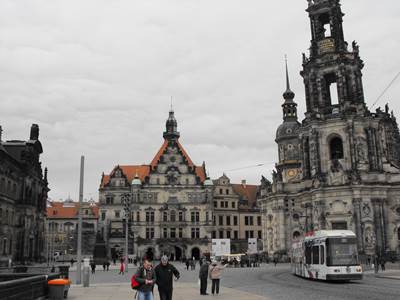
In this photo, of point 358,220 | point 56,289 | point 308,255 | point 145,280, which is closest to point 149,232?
point 358,220

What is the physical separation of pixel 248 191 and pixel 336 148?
41484 millimetres

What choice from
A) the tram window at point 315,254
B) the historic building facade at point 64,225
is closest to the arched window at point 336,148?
the tram window at point 315,254

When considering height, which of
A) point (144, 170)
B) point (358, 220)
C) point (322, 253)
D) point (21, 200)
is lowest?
point (322, 253)

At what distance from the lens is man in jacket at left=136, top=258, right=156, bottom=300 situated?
1083cm

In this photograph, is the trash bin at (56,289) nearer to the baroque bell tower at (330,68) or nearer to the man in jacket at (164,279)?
the man in jacket at (164,279)

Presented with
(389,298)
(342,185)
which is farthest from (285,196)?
(389,298)

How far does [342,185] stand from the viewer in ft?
182

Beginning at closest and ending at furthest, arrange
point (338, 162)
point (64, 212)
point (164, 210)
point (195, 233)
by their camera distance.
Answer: point (338, 162), point (164, 210), point (195, 233), point (64, 212)

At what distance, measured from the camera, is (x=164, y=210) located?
83.8m

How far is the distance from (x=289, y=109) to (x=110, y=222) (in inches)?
1621

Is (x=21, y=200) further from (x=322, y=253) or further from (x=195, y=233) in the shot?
(x=322, y=253)

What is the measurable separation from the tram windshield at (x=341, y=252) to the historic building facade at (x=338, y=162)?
27.7 meters

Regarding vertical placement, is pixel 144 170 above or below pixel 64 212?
above

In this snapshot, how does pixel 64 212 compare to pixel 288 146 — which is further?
pixel 64 212
